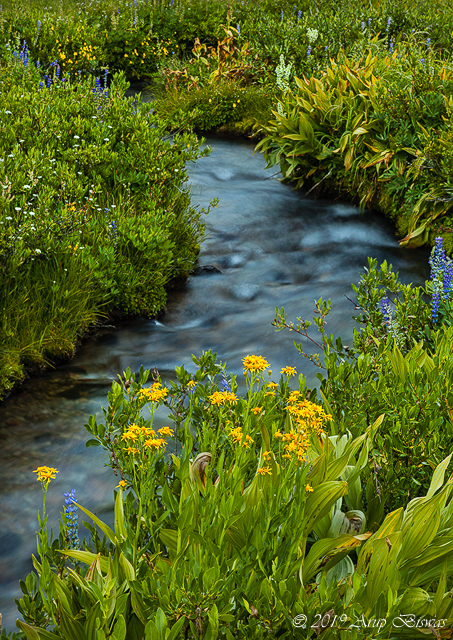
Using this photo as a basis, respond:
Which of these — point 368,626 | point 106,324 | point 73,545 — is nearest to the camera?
point 368,626

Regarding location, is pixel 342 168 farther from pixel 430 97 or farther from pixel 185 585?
pixel 185 585

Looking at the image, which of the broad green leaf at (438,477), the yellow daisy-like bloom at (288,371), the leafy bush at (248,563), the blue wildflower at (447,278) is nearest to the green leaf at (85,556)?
the leafy bush at (248,563)

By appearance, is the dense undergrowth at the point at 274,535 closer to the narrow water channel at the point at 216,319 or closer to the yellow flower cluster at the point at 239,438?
the yellow flower cluster at the point at 239,438

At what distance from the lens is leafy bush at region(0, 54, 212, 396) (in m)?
4.01

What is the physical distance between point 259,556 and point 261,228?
5.43m

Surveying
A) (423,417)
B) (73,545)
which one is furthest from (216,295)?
(73,545)

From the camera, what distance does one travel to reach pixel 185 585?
1.57 m

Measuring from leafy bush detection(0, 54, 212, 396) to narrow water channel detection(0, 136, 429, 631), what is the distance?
27cm

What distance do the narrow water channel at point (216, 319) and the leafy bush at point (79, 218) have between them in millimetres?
265

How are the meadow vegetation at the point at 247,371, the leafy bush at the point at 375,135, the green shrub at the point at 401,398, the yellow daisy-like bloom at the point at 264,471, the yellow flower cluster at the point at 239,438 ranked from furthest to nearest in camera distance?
the leafy bush at the point at 375,135 → the green shrub at the point at 401,398 → the yellow flower cluster at the point at 239,438 → the yellow daisy-like bloom at the point at 264,471 → the meadow vegetation at the point at 247,371

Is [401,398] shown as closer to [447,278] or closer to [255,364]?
[255,364]

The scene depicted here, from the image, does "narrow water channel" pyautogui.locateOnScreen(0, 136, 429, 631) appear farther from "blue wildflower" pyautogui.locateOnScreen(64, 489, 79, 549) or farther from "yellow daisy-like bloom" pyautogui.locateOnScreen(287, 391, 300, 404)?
"yellow daisy-like bloom" pyautogui.locateOnScreen(287, 391, 300, 404)

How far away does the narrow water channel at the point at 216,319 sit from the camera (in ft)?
10.1

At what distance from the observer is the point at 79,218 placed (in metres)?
4.56
